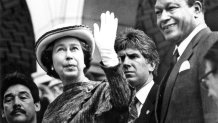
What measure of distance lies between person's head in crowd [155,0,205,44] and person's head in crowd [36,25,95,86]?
0.92m

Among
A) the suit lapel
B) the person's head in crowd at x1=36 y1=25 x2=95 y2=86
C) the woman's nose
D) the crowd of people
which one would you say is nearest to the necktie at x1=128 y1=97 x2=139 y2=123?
the crowd of people

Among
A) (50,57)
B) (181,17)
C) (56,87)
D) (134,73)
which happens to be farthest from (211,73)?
(56,87)

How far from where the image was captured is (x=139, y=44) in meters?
5.95

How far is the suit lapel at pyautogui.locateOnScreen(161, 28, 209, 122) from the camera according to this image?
15.8ft

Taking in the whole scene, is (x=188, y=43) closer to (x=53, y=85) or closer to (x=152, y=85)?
(x=152, y=85)

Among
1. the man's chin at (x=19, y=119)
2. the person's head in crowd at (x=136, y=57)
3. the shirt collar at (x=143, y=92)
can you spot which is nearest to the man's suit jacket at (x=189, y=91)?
the shirt collar at (x=143, y=92)

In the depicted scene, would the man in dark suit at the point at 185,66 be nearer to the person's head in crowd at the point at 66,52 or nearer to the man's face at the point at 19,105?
the person's head in crowd at the point at 66,52

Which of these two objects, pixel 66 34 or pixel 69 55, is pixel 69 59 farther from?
pixel 66 34

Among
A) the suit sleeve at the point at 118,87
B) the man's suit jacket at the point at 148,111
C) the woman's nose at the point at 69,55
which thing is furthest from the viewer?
the woman's nose at the point at 69,55

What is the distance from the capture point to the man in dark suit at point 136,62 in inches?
204

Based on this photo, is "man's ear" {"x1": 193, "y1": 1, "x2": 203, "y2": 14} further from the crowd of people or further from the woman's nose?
the woman's nose

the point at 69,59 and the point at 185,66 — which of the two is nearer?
the point at 185,66

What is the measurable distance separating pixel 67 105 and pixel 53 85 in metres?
2.72

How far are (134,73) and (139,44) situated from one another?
27 cm
